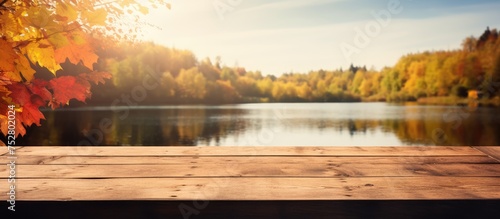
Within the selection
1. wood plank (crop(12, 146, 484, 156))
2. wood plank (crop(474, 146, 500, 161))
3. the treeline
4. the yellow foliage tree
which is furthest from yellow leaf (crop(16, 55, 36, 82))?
the treeline

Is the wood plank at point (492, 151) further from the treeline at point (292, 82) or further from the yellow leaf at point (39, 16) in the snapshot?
the treeline at point (292, 82)

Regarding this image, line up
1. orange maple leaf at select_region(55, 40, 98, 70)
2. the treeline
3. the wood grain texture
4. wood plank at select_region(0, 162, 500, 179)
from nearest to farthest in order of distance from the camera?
orange maple leaf at select_region(55, 40, 98, 70)
wood plank at select_region(0, 162, 500, 179)
the wood grain texture
the treeline

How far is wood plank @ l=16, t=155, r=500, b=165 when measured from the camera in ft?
7.36

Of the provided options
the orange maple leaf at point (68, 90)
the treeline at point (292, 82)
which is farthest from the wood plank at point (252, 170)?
the treeline at point (292, 82)

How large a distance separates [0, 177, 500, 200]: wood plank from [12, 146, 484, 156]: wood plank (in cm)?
58

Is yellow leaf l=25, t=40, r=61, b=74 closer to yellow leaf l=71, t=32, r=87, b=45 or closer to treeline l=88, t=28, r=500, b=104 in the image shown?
yellow leaf l=71, t=32, r=87, b=45

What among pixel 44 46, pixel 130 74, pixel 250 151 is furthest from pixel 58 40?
pixel 130 74

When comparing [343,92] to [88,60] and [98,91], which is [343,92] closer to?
[98,91]

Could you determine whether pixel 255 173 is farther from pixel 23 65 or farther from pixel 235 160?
pixel 23 65

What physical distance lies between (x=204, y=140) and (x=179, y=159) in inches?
844

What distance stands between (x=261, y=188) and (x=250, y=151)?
809 millimetres

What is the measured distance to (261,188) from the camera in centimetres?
171

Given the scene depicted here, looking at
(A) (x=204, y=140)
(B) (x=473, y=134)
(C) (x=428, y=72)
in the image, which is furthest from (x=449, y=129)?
(C) (x=428, y=72)
